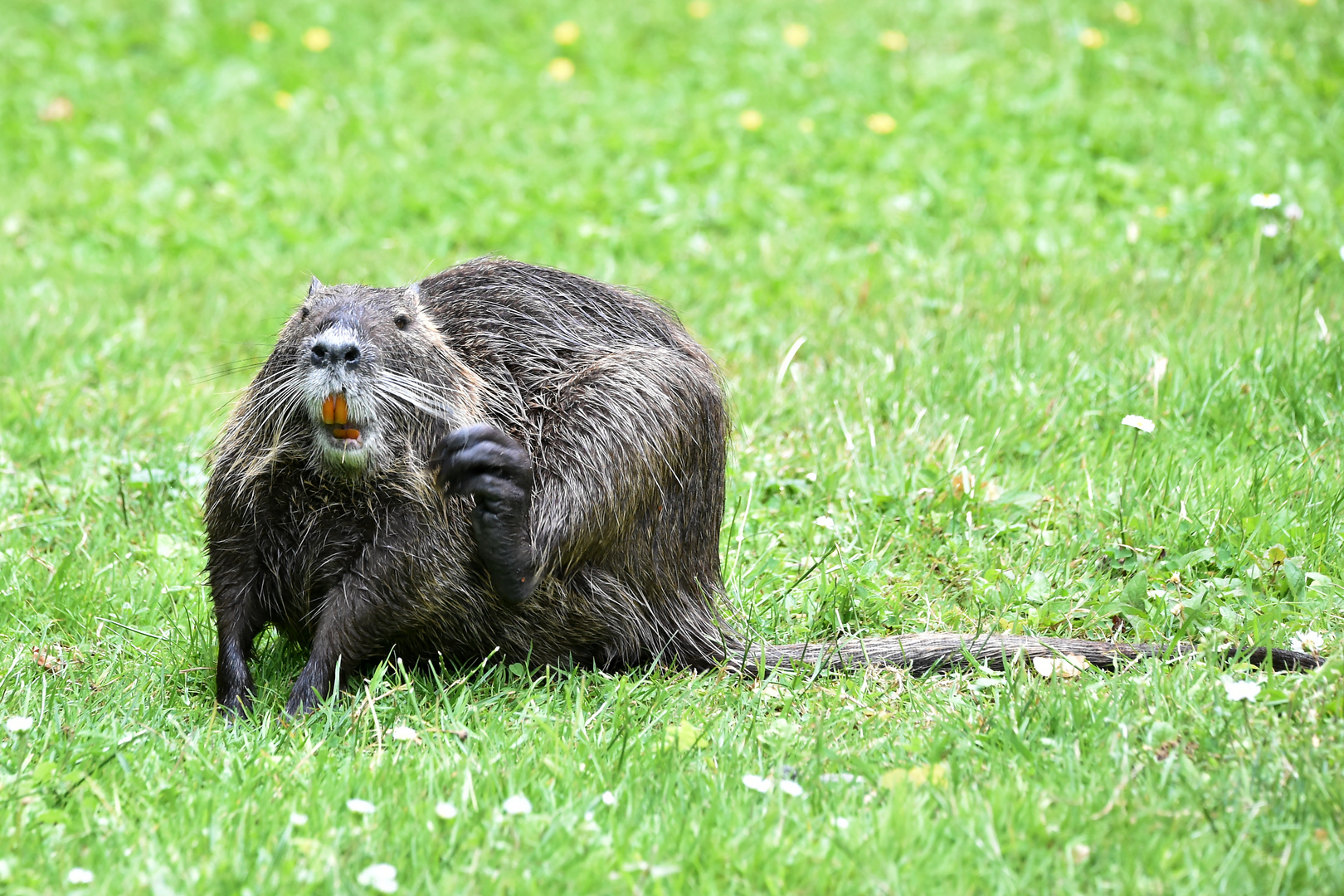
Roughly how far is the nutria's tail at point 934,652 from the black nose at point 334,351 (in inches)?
44.1

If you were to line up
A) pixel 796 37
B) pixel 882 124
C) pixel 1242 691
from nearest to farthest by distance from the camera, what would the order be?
pixel 1242 691, pixel 882 124, pixel 796 37

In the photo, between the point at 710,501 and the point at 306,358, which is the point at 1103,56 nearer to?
the point at 710,501

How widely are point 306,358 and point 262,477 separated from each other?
35cm

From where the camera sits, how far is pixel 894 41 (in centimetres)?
780

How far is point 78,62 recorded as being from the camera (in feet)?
26.5

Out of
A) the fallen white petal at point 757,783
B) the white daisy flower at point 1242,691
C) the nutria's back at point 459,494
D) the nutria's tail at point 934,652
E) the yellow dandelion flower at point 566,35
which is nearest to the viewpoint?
the fallen white petal at point 757,783

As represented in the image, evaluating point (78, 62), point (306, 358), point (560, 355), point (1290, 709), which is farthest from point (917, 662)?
point (78, 62)

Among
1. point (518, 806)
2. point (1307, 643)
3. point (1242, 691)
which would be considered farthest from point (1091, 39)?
point (518, 806)

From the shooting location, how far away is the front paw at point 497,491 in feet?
9.92

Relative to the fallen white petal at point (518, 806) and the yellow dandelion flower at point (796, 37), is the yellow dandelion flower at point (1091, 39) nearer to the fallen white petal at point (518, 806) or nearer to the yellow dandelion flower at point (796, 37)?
the yellow dandelion flower at point (796, 37)

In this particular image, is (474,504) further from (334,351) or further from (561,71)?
(561,71)

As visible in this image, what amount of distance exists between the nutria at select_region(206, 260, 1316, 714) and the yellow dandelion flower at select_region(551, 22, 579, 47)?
16.4 feet

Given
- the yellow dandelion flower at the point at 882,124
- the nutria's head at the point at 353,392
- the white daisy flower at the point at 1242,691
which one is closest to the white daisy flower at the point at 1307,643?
the white daisy flower at the point at 1242,691

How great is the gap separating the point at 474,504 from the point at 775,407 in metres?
1.78
